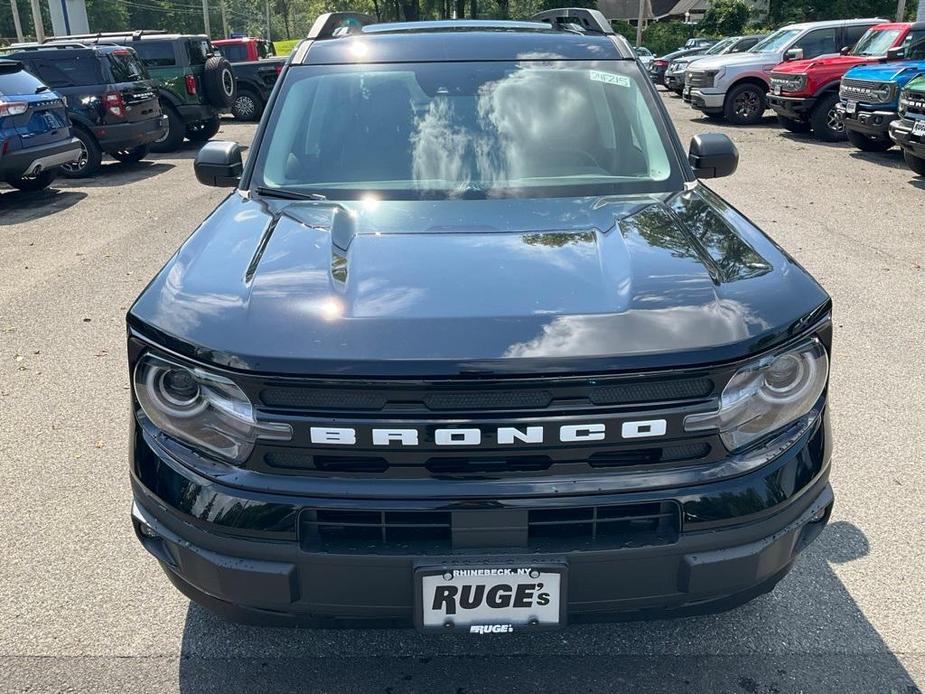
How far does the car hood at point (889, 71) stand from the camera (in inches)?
474

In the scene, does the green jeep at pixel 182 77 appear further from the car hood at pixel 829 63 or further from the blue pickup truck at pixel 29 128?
the car hood at pixel 829 63

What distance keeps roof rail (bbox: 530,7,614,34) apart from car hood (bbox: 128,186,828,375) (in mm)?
1768

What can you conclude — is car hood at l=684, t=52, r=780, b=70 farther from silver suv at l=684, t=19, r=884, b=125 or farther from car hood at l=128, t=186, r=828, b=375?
car hood at l=128, t=186, r=828, b=375

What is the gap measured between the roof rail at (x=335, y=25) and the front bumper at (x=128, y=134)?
9338 millimetres

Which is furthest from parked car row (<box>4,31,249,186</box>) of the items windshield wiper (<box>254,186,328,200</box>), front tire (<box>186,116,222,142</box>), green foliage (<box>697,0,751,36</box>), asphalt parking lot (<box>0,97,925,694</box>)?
green foliage (<box>697,0,751,36</box>)

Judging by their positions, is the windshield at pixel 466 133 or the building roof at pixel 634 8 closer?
the windshield at pixel 466 133

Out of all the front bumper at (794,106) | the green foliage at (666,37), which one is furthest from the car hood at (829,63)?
the green foliage at (666,37)

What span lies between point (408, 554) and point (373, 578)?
0.34 ft

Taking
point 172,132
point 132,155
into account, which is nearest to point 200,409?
point 132,155

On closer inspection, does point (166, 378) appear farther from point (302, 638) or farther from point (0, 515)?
point (0, 515)

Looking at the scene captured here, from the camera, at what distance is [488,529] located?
2.07 meters

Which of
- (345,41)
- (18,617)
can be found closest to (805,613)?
(18,617)

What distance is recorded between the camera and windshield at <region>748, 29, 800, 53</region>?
17.8 meters

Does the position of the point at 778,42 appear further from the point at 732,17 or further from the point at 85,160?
the point at 732,17
